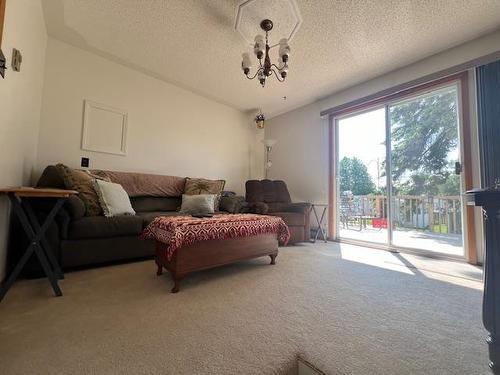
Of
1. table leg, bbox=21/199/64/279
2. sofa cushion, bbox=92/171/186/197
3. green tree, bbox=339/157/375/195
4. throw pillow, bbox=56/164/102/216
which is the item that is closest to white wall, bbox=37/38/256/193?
sofa cushion, bbox=92/171/186/197

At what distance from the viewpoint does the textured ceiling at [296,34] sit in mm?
2107

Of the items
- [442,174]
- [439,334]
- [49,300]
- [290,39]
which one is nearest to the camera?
[439,334]

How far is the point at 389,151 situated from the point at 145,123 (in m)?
3.66

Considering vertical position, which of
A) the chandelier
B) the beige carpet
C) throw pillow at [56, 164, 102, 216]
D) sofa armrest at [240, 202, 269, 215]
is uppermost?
the chandelier

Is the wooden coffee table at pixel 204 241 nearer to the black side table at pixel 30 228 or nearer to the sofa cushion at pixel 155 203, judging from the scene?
the black side table at pixel 30 228

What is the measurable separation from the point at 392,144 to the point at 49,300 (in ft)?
13.3

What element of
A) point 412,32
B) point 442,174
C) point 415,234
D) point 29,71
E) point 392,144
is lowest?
point 415,234

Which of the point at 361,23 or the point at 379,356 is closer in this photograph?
the point at 379,356

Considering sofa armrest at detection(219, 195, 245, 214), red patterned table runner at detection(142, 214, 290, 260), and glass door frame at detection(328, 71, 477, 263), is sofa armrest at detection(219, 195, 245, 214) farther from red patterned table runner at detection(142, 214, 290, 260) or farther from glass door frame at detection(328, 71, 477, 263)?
glass door frame at detection(328, 71, 477, 263)

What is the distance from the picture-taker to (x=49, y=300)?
4.65 ft

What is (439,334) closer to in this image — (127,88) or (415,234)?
(415,234)

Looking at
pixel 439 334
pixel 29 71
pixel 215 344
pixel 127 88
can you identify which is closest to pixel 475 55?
pixel 439 334

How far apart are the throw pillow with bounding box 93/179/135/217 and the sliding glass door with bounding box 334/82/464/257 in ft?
10.4

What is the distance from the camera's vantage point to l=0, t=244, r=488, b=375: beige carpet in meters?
0.91
